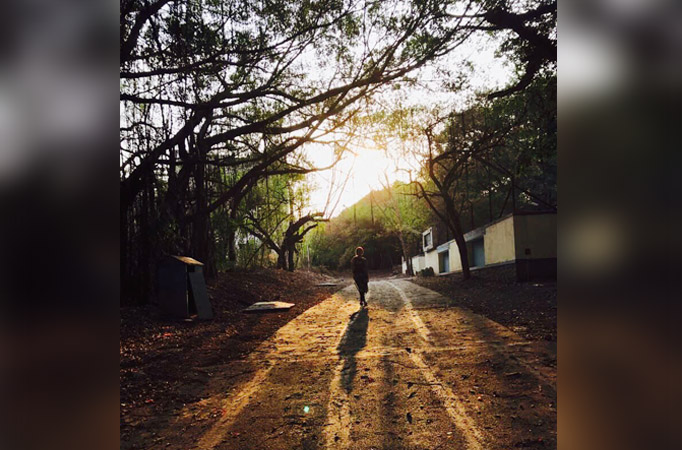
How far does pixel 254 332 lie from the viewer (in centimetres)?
813

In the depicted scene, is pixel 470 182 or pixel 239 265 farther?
pixel 470 182

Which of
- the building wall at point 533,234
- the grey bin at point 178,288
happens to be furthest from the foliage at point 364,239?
the grey bin at point 178,288

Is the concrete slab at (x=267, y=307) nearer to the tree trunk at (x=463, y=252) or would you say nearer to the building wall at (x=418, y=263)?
the tree trunk at (x=463, y=252)

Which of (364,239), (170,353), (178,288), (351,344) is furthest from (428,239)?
(170,353)

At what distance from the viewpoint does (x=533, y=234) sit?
1527cm

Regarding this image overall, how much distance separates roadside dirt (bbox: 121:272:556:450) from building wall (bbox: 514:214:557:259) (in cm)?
953

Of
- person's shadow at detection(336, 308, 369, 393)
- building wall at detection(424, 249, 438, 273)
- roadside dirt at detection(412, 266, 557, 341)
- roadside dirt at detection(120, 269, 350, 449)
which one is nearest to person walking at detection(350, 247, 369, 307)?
person's shadow at detection(336, 308, 369, 393)

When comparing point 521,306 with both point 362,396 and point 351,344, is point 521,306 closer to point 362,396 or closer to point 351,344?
point 351,344

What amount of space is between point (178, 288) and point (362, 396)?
679 cm

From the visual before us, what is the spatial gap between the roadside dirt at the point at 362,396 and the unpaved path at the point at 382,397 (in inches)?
0.4
